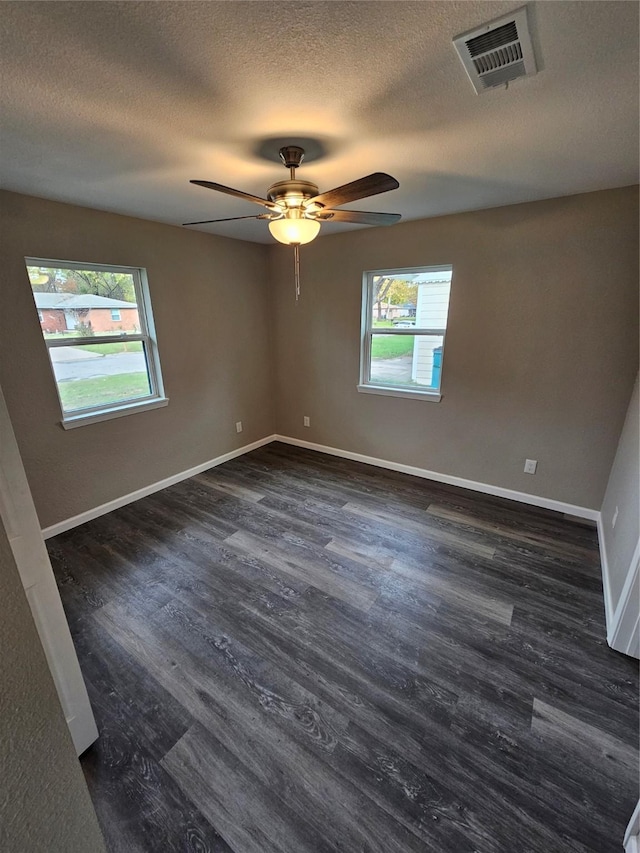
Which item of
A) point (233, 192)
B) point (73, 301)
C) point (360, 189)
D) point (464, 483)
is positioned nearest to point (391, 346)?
point (464, 483)

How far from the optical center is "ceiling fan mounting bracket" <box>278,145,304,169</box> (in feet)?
5.60

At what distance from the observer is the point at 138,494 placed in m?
3.24

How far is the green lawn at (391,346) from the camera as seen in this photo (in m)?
3.49

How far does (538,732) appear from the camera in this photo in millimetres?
1457

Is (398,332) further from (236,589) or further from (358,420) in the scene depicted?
(236,589)

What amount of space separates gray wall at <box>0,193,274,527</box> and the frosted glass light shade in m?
1.72

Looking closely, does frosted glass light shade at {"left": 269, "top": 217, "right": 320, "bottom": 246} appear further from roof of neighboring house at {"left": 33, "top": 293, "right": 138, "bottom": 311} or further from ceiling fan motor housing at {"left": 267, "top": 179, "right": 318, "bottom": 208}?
roof of neighboring house at {"left": 33, "top": 293, "right": 138, "bottom": 311}

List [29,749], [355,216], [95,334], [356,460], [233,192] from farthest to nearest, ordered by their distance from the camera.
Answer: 1. [356,460]
2. [95,334]
3. [355,216]
4. [233,192]
5. [29,749]

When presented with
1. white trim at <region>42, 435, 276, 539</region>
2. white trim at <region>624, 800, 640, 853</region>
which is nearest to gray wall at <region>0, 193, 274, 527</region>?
white trim at <region>42, 435, 276, 539</region>

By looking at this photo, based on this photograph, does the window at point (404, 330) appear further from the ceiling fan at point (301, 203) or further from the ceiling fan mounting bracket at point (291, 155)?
the ceiling fan mounting bracket at point (291, 155)

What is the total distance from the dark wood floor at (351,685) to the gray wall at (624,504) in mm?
188

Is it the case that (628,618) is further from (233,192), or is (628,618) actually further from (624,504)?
(233,192)

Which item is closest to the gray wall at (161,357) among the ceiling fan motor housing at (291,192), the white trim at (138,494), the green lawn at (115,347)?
the white trim at (138,494)

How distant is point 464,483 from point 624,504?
134cm
